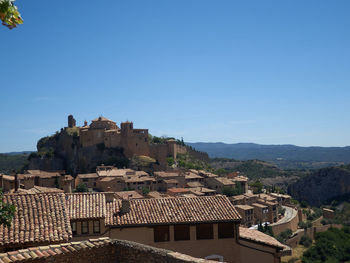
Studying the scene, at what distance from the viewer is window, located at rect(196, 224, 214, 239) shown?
53.7 ft

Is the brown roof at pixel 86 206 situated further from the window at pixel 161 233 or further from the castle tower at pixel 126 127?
the castle tower at pixel 126 127

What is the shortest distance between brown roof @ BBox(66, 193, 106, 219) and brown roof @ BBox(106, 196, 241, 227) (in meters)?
0.55

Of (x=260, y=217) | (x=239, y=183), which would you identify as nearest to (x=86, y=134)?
(x=239, y=183)

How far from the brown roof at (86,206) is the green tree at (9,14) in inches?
456

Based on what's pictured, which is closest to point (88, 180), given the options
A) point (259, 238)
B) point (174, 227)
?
point (174, 227)

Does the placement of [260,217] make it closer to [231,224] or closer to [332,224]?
[332,224]

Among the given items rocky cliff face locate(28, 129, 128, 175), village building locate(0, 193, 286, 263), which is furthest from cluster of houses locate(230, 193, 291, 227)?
village building locate(0, 193, 286, 263)

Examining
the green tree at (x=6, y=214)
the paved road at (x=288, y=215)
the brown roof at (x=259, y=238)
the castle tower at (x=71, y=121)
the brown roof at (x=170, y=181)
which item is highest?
the castle tower at (x=71, y=121)

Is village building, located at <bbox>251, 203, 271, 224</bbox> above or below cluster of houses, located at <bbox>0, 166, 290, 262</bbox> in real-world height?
below

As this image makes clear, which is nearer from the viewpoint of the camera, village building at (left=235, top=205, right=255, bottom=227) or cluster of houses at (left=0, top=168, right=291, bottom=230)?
village building at (left=235, top=205, right=255, bottom=227)

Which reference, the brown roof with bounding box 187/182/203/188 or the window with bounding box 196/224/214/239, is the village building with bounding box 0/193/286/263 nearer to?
the window with bounding box 196/224/214/239

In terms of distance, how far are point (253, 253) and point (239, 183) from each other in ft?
196

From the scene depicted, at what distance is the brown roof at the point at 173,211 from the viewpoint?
16203mm

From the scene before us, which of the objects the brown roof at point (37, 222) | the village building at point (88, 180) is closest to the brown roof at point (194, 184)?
the village building at point (88, 180)
